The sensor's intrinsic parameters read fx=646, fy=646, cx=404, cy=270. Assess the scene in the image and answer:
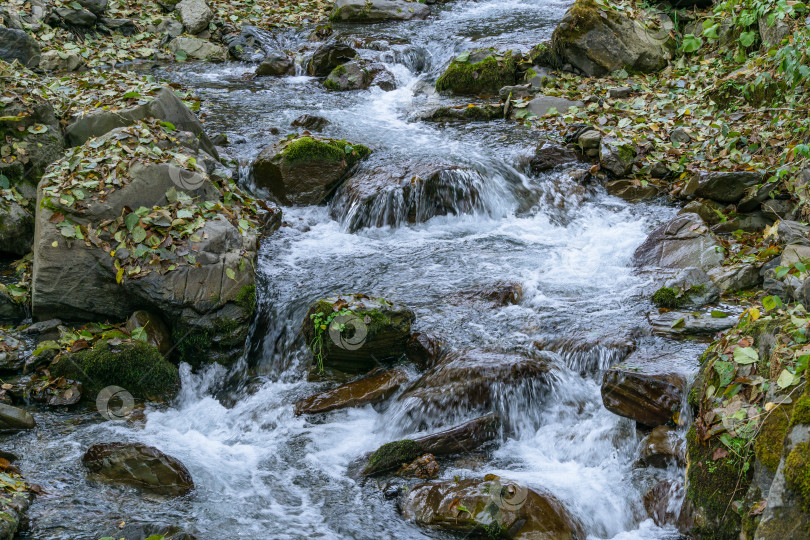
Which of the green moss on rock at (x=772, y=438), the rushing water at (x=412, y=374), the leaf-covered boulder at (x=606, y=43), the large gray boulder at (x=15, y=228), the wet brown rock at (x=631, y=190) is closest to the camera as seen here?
the green moss on rock at (x=772, y=438)

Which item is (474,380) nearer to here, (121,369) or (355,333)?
(355,333)

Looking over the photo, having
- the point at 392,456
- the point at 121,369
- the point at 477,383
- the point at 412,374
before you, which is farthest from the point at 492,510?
the point at 121,369

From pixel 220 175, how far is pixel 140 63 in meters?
8.11

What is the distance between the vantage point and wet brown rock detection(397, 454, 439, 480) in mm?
5062

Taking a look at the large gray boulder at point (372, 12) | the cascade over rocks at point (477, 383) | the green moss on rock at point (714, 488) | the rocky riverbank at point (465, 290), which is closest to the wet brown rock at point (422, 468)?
the rocky riverbank at point (465, 290)

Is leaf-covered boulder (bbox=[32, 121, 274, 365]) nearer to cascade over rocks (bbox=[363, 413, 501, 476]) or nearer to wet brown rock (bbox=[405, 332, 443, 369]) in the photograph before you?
wet brown rock (bbox=[405, 332, 443, 369])

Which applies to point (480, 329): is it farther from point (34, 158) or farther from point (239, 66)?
point (239, 66)

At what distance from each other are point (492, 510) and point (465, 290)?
321 centimetres

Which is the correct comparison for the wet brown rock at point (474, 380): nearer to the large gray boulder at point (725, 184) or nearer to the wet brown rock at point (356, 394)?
the wet brown rock at point (356, 394)

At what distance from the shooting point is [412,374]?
6.26 m

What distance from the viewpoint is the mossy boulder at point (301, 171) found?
30.9 feet

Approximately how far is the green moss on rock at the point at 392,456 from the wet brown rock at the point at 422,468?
2.4 inches

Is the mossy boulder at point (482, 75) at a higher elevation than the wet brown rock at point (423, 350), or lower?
higher

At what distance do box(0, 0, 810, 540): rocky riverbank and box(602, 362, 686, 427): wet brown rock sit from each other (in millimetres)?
17
